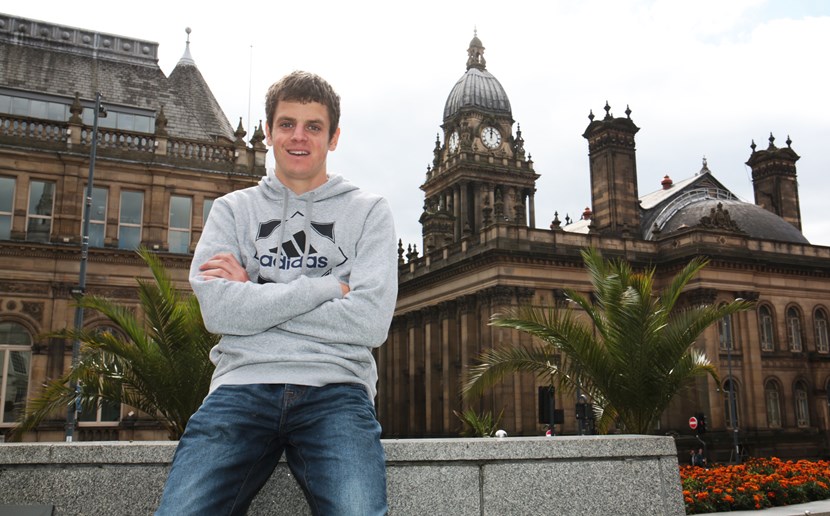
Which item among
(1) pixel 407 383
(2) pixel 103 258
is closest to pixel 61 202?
(2) pixel 103 258

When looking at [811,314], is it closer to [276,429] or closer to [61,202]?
[61,202]

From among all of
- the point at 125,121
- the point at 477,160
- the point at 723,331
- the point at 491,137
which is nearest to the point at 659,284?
the point at 723,331

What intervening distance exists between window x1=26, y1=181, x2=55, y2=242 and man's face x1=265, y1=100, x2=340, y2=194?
93.1 ft

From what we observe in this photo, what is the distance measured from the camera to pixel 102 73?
121ft

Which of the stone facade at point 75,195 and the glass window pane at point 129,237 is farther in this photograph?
the glass window pane at point 129,237

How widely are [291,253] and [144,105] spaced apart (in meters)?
35.0

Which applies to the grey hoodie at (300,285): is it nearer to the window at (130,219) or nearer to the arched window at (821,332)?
the window at (130,219)

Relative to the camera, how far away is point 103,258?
29562 millimetres

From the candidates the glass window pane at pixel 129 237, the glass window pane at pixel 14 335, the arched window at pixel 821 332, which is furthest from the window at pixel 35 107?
the arched window at pixel 821 332

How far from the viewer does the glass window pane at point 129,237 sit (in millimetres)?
30219

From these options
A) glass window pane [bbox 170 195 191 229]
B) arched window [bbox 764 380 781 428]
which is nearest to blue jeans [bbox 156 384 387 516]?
glass window pane [bbox 170 195 191 229]

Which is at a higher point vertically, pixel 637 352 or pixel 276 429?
pixel 637 352

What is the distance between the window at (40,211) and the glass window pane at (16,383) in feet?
14.2

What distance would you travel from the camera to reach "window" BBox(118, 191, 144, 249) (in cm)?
3027
